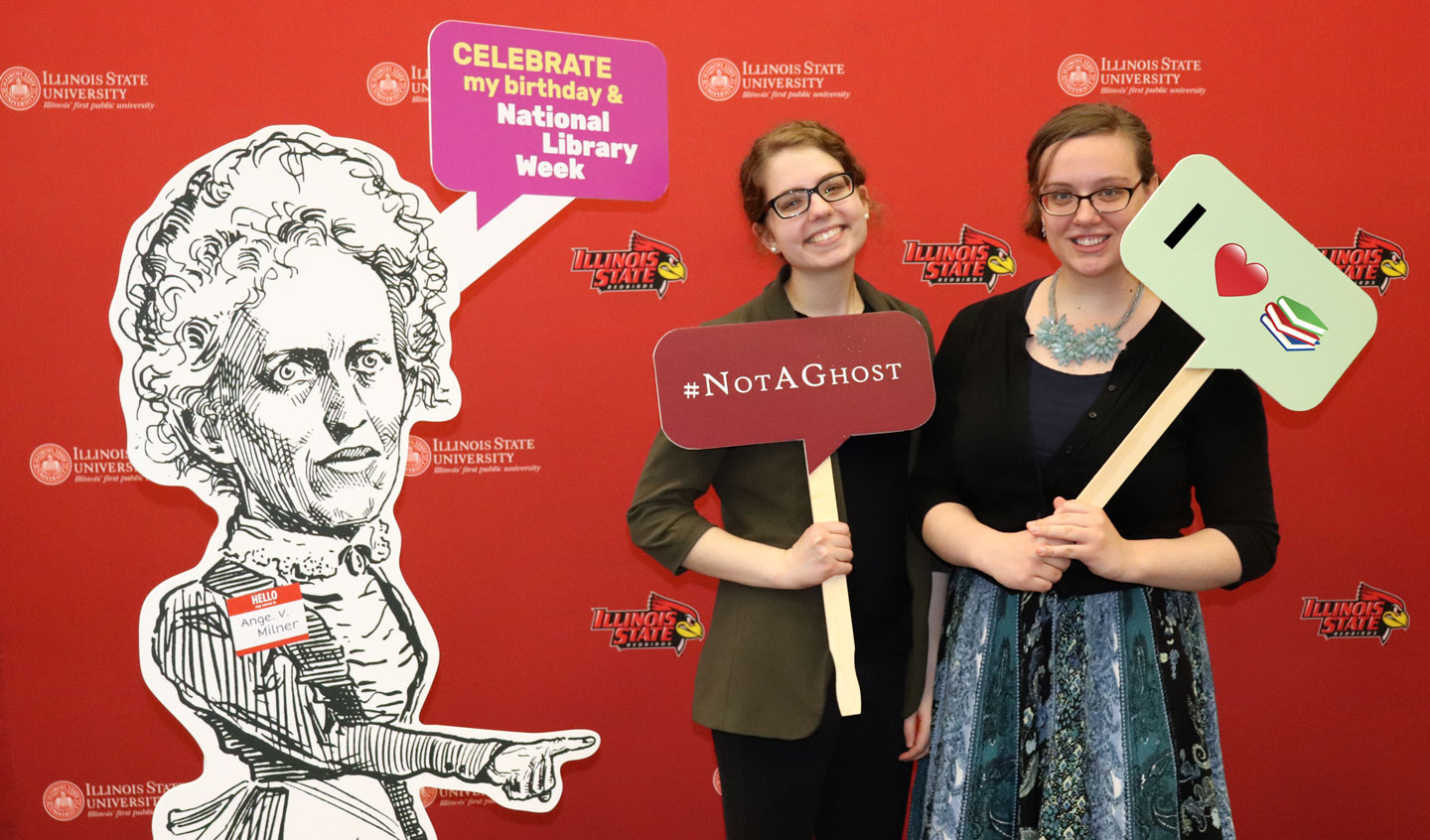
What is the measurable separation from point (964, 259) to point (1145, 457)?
122cm

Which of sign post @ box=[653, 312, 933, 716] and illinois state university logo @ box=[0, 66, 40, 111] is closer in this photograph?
sign post @ box=[653, 312, 933, 716]

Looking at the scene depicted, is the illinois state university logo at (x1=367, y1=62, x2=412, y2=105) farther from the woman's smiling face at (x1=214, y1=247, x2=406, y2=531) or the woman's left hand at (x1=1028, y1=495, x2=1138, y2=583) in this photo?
the woman's left hand at (x1=1028, y1=495, x2=1138, y2=583)

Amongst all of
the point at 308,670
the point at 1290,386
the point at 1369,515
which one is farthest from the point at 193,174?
the point at 1369,515

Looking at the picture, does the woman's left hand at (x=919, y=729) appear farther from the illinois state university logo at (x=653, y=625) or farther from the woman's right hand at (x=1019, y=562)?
the illinois state university logo at (x=653, y=625)

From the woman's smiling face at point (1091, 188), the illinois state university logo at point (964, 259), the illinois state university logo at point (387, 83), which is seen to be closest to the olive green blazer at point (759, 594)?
the woman's smiling face at point (1091, 188)

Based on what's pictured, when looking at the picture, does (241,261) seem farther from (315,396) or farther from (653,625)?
(653,625)

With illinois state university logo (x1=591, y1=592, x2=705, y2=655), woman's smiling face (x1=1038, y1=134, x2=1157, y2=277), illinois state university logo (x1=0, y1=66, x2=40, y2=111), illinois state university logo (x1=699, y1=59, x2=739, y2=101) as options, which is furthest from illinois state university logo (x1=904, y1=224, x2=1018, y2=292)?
illinois state university logo (x1=0, y1=66, x2=40, y2=111)

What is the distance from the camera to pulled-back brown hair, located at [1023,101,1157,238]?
50.2 inches

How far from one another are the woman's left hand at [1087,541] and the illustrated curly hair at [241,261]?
86 centimetres

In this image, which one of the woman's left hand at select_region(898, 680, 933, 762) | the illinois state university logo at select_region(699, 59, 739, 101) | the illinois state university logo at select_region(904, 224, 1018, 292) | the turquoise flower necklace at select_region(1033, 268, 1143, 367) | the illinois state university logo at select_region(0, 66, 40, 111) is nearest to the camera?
the turquoise flower necklace at select_region(1033, 268, 1143, 367)

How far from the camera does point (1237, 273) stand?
1.26 m

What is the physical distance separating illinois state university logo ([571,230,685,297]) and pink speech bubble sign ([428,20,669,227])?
816 mm

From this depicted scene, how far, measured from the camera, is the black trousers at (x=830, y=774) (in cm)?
134

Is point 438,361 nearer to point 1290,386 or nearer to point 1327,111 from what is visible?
point 1290,386
